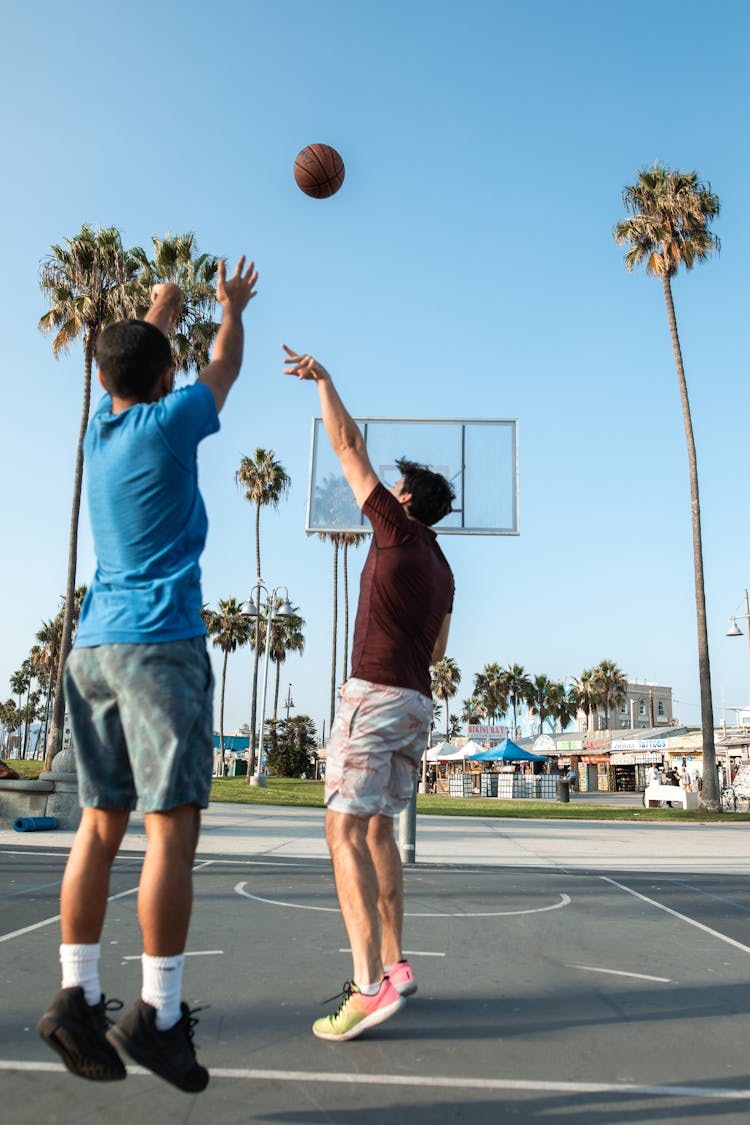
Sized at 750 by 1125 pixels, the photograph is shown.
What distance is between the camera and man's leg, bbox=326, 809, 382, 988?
286 centimetres

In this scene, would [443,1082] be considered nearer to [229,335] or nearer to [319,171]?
[229,335]

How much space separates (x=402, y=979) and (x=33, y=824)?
9.08 metres

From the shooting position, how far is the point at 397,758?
3189 mm

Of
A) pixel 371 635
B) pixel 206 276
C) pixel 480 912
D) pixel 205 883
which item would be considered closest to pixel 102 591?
pixel 371 635

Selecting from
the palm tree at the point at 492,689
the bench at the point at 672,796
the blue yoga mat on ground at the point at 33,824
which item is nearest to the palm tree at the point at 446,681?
the palm tree at the point at 492,689

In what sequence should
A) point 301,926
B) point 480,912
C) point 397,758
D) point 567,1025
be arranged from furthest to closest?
point 480,912, point 301,926, point 397,758, point 567,1025

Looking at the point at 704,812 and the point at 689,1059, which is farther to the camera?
the point at 704,812

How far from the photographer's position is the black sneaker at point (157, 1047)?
6.36 feet

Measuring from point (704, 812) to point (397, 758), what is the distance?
2125cm

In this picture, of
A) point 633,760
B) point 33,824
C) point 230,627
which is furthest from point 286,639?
point 33,824

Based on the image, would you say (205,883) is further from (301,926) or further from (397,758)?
(397,758)

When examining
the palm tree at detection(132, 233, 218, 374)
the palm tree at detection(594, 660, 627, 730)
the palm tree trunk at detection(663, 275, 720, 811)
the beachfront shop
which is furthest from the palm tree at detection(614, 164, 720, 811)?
the palm tree at detection(594, 660, 627, 730)

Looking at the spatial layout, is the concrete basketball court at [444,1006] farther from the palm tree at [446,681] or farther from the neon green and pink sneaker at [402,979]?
the palm tree at [446,681]

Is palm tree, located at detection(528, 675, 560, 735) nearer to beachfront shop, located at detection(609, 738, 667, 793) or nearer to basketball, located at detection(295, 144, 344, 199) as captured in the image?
beachfront shop, located at detection(609, 738, 667, 793)
